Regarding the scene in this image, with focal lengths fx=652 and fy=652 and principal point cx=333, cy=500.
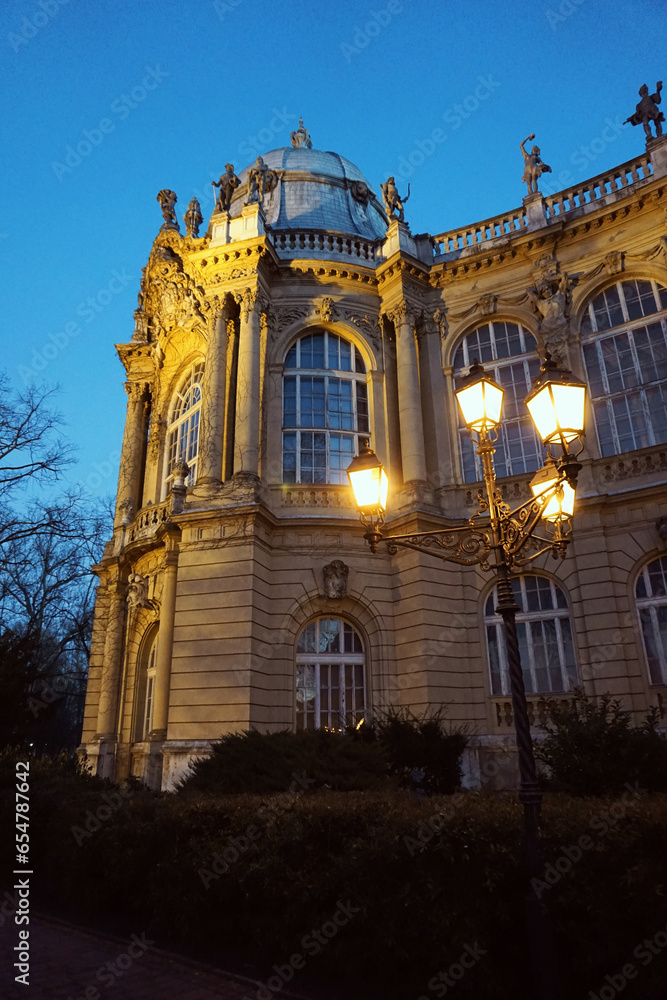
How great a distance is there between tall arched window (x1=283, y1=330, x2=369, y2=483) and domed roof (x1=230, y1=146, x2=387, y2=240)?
5747 millimetres

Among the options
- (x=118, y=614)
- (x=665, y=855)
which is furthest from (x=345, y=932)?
(x=118, y=614)

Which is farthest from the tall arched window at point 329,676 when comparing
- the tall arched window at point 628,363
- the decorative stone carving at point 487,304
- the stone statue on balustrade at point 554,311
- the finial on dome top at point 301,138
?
the finial on dome top at point 301,138

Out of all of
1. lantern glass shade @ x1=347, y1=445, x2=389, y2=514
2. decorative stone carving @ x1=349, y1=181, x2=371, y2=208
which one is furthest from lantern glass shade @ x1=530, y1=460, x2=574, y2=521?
decorative stone carving @ x1=349, y1=181, x2=371, y2=208

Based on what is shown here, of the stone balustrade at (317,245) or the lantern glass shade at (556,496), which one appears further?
the stone balustrade at (317,245)

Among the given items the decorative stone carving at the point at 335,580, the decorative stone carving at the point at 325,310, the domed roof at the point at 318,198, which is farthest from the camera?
the domed roof at the point at 318,198

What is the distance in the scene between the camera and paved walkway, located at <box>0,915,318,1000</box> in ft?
17.2

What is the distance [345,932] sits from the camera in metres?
5.31

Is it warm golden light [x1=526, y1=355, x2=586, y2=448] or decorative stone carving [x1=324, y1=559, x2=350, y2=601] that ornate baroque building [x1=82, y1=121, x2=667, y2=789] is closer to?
decorative stone carving [x1=324, y1=559, x2=350, y2=601]

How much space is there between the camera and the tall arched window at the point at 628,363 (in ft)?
54.2

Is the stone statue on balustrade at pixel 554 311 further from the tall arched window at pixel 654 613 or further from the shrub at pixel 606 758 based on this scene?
the shrub at pixel 606 758

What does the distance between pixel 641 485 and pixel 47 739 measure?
40.9 metres

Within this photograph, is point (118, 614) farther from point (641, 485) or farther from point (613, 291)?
point (613, 291)

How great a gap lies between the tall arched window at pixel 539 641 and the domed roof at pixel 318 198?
13725 millimetres

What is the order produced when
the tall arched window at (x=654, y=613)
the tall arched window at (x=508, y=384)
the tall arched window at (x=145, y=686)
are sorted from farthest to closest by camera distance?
1. the tall arched window at (x=145, y=686)
2. the tall arched window at (x=508, y=384)
3. the tall arched window at (x=654, y=613)
